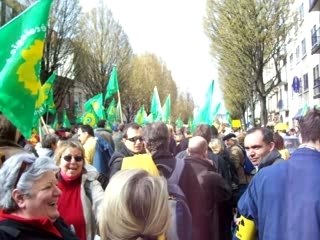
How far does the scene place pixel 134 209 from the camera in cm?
273

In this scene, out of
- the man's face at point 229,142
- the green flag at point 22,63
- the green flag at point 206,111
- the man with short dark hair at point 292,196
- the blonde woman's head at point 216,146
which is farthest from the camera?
the green flag at point 206,111

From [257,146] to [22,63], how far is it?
2.53 metres

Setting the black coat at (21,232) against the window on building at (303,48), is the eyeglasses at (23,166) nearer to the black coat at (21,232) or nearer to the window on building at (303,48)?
the black coat at (21,232)

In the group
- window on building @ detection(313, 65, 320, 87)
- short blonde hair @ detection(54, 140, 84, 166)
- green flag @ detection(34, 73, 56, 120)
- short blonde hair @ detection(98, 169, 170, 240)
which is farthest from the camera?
window on building @ detection(313, 65, 320, 87)

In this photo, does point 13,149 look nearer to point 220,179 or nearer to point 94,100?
point 220,179

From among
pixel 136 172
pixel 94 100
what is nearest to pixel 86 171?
pixel 136 172

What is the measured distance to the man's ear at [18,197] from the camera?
3.11 meters

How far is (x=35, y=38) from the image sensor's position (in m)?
5.80

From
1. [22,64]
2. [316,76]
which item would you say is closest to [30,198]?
[22,64]

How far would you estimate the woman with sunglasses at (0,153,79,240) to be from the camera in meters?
3.03

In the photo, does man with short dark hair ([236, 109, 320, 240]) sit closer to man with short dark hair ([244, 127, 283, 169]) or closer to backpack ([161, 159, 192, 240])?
backpack ([161, 159, 192, 240])

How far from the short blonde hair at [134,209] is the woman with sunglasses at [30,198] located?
0.44 metres

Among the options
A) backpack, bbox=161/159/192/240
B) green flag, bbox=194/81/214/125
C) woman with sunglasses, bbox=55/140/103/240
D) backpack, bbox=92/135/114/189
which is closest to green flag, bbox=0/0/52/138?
woman with sunglasses, bbox=55/140/103/240

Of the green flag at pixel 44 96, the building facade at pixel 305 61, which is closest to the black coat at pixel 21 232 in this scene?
the green flag at pixel 44 96
